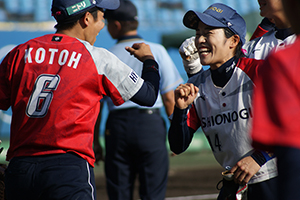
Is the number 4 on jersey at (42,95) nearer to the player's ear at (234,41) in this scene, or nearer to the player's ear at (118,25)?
the player's ear at (234,41)

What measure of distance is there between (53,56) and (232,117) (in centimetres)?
113

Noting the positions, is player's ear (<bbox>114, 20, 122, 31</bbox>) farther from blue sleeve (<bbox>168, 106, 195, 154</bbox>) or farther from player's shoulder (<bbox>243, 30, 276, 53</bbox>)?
blue sleeve (<bbox>168, 106, 195, 154</bbox>)

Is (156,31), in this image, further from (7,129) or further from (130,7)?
(130,7)

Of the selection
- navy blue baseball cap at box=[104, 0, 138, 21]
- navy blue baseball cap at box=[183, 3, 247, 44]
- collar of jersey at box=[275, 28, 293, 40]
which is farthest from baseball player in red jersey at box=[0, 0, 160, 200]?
navy blue baseball cap at box=[104, 0, 138, 21]

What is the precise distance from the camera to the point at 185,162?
1026cm

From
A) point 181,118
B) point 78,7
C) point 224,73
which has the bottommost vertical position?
point 181,118

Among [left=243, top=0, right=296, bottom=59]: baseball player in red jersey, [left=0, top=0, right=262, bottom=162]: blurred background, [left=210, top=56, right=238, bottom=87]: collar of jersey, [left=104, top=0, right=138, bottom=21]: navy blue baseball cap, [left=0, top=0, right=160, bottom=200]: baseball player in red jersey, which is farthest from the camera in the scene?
[left=0, top=0, right=262, bottom=162]: blurred background

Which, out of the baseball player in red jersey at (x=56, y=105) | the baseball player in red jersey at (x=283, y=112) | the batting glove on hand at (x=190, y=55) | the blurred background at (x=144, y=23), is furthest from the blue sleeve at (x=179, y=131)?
the blurred background at (x=144, y=23)

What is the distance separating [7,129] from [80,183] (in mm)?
8993

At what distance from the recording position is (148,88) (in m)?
2.48

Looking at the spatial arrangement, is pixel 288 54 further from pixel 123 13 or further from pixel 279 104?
pixel 123 13

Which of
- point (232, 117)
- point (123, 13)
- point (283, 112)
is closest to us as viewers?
point (283, 112)

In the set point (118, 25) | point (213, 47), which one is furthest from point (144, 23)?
point (213, 47)

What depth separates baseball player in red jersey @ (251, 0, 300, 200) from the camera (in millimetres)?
980
